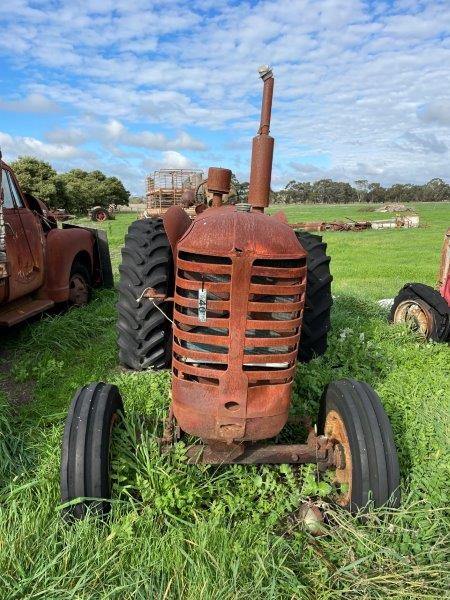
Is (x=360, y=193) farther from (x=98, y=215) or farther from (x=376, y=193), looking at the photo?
(x=98, y=215)

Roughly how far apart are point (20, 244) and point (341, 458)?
4.26 m

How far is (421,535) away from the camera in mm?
2414

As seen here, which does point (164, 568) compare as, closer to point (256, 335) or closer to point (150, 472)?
point (150, 472)

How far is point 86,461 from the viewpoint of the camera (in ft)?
8.11

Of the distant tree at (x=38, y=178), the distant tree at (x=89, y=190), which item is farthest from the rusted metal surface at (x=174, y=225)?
the distant tree at (x=89, y=190)

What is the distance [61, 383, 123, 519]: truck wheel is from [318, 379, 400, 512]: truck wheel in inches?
46.6

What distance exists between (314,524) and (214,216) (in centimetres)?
158

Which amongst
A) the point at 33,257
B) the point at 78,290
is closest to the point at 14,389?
the point at 33,257

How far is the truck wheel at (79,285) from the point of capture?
682 centimetres

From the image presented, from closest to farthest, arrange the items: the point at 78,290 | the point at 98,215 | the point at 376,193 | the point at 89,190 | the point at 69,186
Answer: the point at 78,290 → the point at 98,215 → the point at 69,186 → the point at 89,190 → the point at 376,193

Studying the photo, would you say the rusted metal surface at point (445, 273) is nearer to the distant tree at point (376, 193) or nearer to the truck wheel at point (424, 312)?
the truck wheel at point (424, 312)

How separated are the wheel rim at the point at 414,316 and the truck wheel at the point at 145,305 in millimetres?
2995

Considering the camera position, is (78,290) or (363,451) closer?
(363,451)

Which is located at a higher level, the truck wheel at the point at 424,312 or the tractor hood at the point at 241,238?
the tractor hood at the point at 241,238
